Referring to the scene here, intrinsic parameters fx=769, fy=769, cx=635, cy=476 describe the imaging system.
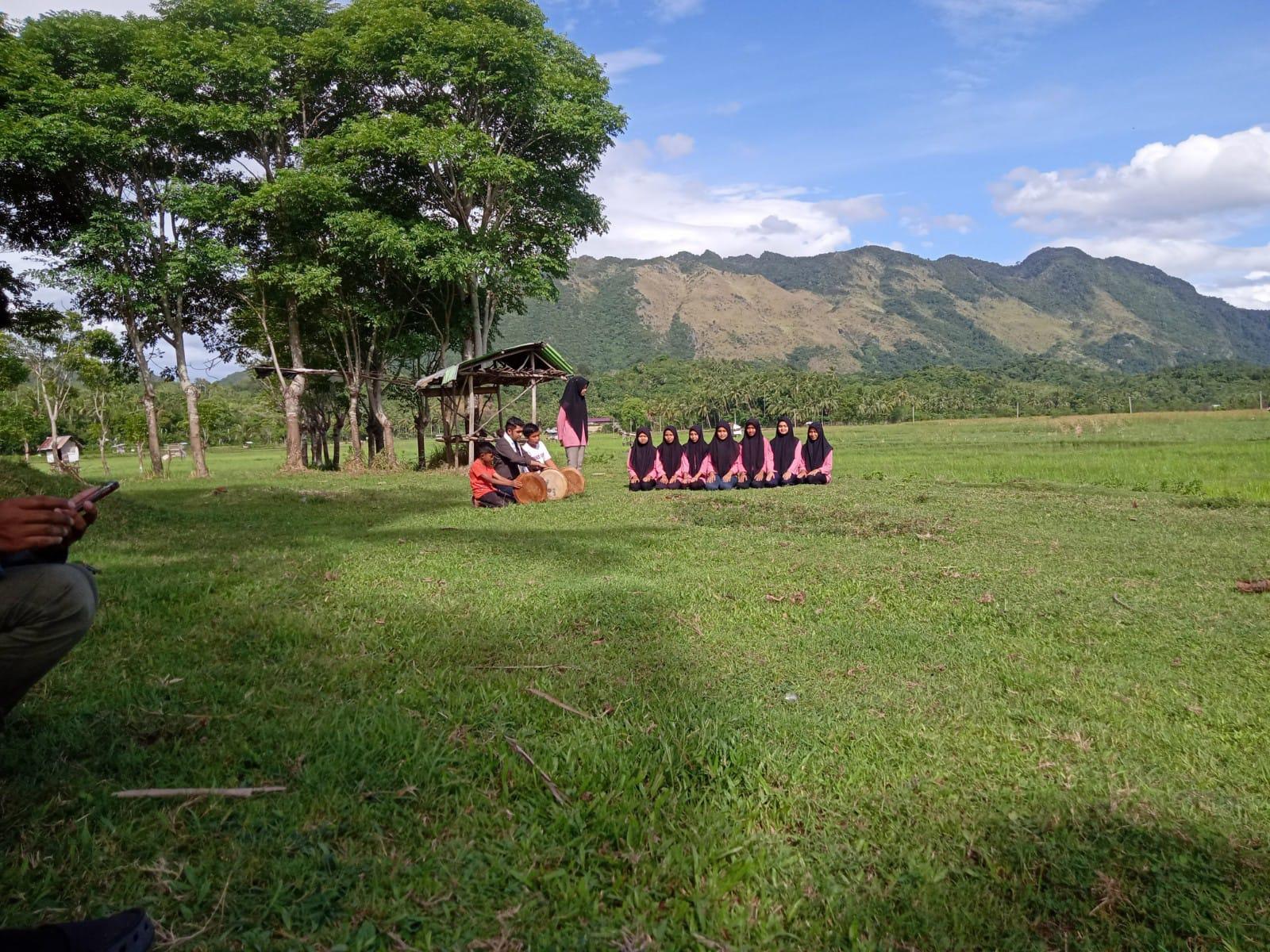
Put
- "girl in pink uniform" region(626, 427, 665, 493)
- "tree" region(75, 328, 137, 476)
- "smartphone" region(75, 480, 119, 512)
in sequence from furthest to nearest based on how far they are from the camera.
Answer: "tree" region(75, 328, 137, 476)
"girl in pink uniform" region(626, 427, 665, 493)
"smartphone" region(75, 480, 119, 512)

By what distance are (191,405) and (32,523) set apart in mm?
25023

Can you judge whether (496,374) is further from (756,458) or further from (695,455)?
(756,458)

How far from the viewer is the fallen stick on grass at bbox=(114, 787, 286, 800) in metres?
2.87

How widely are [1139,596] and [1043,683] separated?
106 inches

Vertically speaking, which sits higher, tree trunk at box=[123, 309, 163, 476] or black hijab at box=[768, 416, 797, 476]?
tree trunk at box=[123, 309, 163, 476]

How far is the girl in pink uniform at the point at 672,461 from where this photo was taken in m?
17.2

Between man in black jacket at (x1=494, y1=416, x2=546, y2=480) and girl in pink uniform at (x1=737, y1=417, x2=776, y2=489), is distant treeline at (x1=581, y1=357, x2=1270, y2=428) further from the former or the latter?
man in black jacket at (x1=494, y1=416, x2=546, y2=480)

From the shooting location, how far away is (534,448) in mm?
15789

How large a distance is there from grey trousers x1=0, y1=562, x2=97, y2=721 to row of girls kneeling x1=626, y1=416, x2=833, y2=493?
571 inches

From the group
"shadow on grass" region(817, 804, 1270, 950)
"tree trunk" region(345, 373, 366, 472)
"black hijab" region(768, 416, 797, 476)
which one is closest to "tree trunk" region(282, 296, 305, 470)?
"tree trunk" region(345, 373, 366, 472)

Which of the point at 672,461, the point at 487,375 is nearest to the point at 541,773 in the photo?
the point at 672,461

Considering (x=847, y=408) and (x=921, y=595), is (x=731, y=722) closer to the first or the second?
(x=921, y=595)

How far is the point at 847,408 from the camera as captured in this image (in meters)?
98.6

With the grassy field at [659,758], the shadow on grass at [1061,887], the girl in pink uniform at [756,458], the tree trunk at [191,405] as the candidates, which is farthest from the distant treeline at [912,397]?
the shadow on grass at [1061,887]
